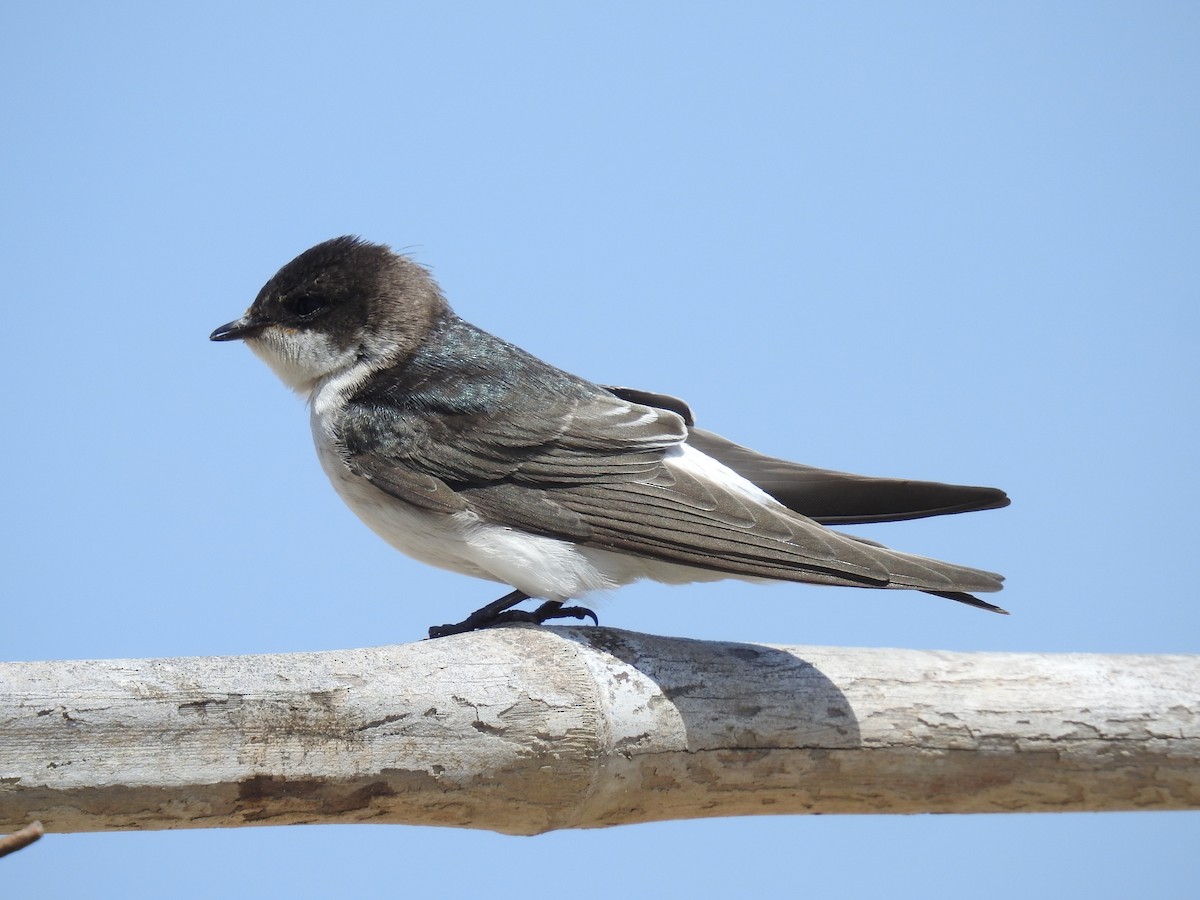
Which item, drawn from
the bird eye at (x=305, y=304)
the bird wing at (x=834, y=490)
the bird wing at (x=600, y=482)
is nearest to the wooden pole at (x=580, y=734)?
the bird wing at (x=600, y=482)

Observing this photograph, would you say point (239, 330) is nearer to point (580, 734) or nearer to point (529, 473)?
point (529, 473)

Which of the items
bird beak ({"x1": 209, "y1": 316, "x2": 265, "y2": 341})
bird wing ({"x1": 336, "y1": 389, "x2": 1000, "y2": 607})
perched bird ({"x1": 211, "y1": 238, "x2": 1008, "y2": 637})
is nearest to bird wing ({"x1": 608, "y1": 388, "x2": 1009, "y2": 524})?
A: perched bird ({"x1": 211, "y1": 238, "x2": 1008, "y2": 637})

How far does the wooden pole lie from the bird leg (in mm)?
336

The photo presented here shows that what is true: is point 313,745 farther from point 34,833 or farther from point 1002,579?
point 1002,579

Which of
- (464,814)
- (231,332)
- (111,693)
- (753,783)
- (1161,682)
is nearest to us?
(111,693)

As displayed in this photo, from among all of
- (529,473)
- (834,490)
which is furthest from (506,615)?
(834,490)

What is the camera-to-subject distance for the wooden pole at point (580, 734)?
2.49 meters

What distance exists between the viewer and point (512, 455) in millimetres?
3477

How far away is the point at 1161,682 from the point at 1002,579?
2.28ft

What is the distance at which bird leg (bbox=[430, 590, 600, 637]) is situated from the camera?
3.40m

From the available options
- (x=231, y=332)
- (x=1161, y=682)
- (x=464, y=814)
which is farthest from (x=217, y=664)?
(x=1161, y=682)

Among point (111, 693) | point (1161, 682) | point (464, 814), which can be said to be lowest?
point (464, 814)

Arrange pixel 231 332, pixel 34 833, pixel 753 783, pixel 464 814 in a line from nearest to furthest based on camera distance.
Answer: pixel 34 833
pixel 464 814
pixel 753 783
pixel 231 332

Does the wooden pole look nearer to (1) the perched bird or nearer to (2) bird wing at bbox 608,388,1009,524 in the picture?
(1) the perched bird
